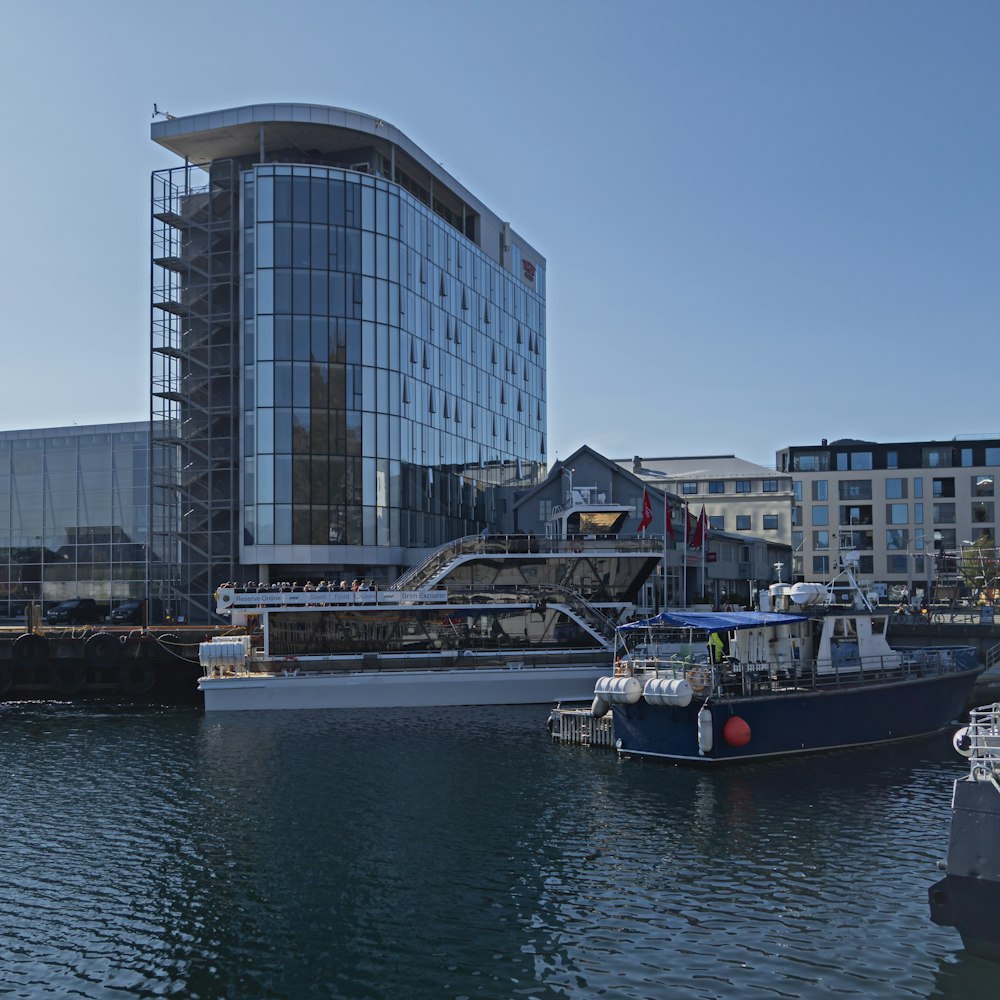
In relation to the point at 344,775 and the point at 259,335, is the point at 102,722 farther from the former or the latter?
the point at 259,335

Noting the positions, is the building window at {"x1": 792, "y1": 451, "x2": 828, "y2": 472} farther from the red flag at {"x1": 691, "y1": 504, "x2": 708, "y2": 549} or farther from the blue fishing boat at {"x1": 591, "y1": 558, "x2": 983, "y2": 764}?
the blue fishing boat at {"x1": 591, "y1": 558, "x2": 983, "y2": 764}

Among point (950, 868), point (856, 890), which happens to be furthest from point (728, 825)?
point (950, 868)

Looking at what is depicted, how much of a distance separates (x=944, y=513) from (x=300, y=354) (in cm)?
7091

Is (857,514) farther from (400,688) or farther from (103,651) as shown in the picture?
(103,651)

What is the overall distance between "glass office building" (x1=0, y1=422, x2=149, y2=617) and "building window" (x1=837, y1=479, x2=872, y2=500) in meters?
70.3

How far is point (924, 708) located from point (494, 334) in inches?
2229

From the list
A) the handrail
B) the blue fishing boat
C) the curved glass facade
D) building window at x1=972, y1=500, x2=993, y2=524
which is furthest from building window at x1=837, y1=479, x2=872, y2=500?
the blue fishing boat

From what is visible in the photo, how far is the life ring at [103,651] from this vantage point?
55406 millimetres

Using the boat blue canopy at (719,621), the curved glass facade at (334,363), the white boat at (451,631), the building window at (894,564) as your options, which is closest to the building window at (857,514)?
the building window at (894,564)

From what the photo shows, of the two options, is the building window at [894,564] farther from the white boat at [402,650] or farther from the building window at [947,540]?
the white boat at [402,650]

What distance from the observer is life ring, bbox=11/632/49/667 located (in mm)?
55625

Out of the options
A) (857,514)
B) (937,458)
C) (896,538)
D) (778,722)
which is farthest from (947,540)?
(778,722)

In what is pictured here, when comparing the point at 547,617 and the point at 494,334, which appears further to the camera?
the point at 494,334

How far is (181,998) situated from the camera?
17.5 metres
